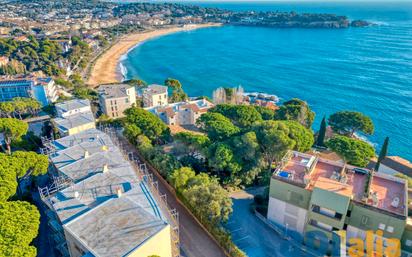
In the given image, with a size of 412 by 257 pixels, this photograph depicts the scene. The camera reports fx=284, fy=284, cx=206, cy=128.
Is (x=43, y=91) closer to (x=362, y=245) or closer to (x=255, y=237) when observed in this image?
(x=255, y=237)

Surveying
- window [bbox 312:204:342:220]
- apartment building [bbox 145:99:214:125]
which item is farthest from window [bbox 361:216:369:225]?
apartment building [bbox 145:99:214:125]

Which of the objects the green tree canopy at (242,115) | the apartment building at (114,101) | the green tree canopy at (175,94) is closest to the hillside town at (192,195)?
the green tree canopy at (242,115)

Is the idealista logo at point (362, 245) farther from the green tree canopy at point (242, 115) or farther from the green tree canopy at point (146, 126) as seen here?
the green tree canopy at point (242, 115)

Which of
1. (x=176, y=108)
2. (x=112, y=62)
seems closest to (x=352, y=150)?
(x=176, y=108)

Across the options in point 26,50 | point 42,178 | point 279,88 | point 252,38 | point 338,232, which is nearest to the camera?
point 338,232

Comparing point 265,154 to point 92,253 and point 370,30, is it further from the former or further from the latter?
point 370,30

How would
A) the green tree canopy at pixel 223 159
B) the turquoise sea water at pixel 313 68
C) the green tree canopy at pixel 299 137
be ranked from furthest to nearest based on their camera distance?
the turquoise sea water at pixel 313 68
the green tree canopy at pixel 299 137
the green tree canopy at pixel 223 159

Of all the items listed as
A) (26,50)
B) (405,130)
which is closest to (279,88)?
(405,130)
